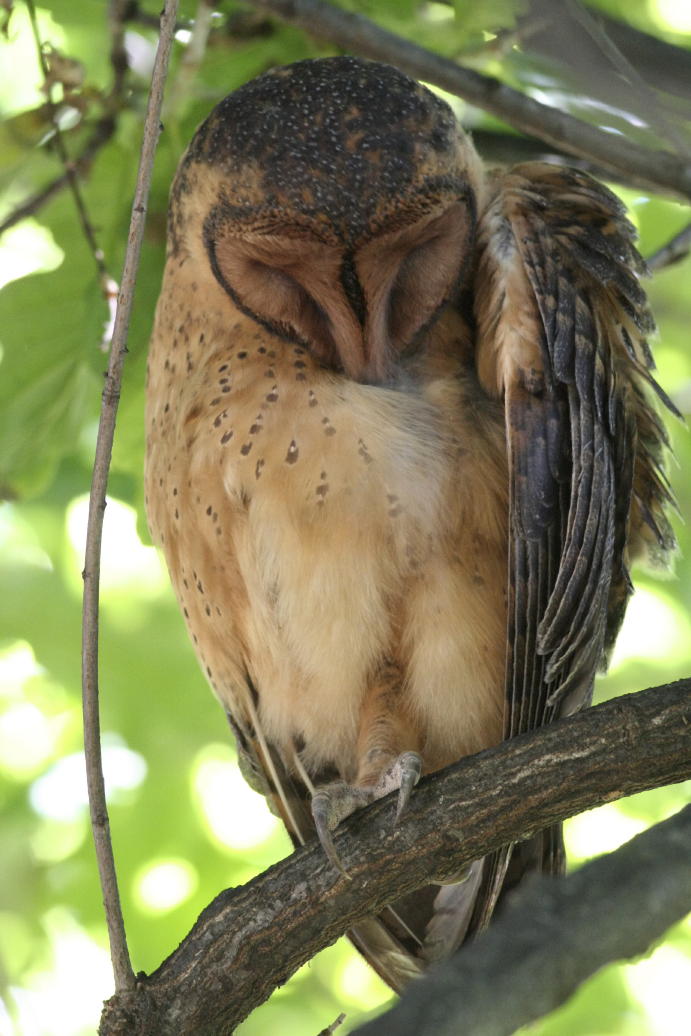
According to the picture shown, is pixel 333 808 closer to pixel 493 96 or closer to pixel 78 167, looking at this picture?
pixel 493 96

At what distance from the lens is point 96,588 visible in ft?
6.85

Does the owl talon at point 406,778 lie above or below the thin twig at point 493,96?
below

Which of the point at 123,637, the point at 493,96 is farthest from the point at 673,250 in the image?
the point at 123,637

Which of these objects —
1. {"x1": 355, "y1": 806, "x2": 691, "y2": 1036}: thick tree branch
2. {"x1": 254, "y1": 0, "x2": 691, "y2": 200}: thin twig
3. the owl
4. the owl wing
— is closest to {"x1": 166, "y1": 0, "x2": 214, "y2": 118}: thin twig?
{"x1": 254, "y1": 0, "x2": 691, "y2": 200}: thin twig

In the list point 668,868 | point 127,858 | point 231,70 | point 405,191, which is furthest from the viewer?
point 127,858

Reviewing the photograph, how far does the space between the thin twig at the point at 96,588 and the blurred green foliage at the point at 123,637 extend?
1.29 meters

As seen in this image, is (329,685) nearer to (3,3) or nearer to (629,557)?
(629,557)

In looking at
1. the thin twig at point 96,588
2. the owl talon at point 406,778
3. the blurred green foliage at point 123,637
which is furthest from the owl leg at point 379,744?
the blurred green foliage at point 123,637

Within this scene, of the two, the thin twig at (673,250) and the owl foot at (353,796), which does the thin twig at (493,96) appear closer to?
the thin twig at (673,250)

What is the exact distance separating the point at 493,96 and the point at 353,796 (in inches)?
66.9

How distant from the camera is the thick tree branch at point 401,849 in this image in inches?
85.4

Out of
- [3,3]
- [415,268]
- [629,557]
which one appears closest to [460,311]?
[415,268]

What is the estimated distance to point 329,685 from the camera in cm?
297

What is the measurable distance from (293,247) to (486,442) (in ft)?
1.98
